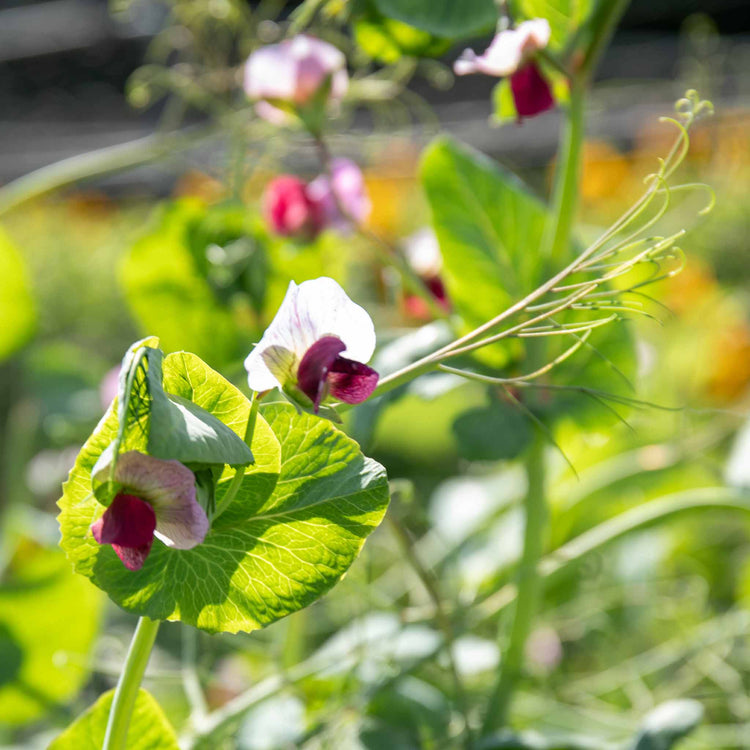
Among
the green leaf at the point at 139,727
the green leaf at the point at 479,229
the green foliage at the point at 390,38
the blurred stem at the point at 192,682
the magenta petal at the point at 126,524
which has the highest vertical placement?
the green foliage at the point at 390,38

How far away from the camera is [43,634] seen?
0.63m

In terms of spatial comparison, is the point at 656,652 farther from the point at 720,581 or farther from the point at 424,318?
the point at 424,318

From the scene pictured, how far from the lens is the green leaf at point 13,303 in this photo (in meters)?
0.73

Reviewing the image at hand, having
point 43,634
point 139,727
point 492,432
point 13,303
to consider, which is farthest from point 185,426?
point 13,303

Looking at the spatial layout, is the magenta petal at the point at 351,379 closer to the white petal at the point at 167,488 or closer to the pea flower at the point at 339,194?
the white petal at the point at 167,488

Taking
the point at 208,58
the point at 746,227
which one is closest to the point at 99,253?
the point at 746,227

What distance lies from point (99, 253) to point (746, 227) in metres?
1.68

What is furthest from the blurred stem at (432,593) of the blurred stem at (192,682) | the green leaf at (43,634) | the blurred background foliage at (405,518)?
the green leaf at (43,634)

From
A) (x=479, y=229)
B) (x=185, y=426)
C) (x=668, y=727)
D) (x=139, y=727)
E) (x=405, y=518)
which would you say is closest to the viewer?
(x=185, y=426)

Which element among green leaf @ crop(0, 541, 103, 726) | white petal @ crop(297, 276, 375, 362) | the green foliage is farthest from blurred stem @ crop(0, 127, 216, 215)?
white petal @ crop(297, 276, 375, 362)

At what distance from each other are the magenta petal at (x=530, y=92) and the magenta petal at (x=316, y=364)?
23cm

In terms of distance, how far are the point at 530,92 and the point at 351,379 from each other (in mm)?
244

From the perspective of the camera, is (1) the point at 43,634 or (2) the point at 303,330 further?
(1) the point at 43,634

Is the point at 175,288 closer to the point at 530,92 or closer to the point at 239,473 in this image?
the point at 530,92
